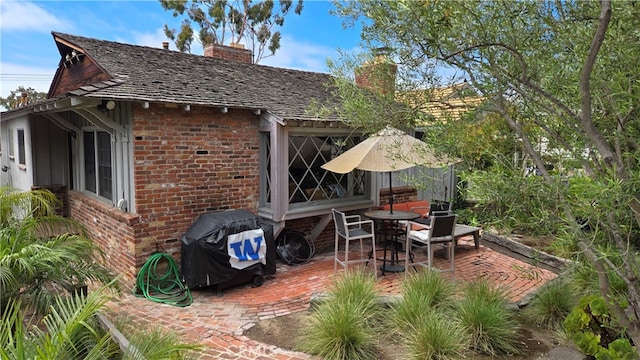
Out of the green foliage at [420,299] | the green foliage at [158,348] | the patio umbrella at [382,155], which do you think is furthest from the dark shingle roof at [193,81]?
the green foliage at [158,348]

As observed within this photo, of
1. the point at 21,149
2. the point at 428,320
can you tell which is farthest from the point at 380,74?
the point at 21,149

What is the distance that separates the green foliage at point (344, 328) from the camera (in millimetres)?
3736

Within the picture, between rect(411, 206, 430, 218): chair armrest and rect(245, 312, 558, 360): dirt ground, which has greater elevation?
rect(411, 206, 430, 218): chair armrest

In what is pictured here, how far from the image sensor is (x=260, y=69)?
9477 millimetres

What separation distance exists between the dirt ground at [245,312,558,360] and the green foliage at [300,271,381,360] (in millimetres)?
192

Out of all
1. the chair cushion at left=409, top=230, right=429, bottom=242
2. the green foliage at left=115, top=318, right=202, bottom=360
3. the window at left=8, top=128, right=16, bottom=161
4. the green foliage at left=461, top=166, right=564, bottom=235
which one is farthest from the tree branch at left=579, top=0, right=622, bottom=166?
the window at left=8, top=128, right=16, bottom=161

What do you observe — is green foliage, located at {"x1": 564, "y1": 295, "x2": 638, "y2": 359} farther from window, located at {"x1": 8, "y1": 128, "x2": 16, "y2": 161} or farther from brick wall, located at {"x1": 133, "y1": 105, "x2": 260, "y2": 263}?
window, located at {"x1": 8, "y1": 128, "x2": 16, "y2": 161}

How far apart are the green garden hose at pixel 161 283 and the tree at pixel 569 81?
14.3ft

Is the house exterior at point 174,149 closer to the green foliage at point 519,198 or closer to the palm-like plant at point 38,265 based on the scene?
the palm-like plant at point 38,265

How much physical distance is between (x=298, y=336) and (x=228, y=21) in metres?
22.9

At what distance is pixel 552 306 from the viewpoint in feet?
14.7

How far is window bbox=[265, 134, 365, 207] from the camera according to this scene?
7414mm

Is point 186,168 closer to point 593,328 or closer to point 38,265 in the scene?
point 38,265

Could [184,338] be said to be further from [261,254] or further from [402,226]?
[402,226]
